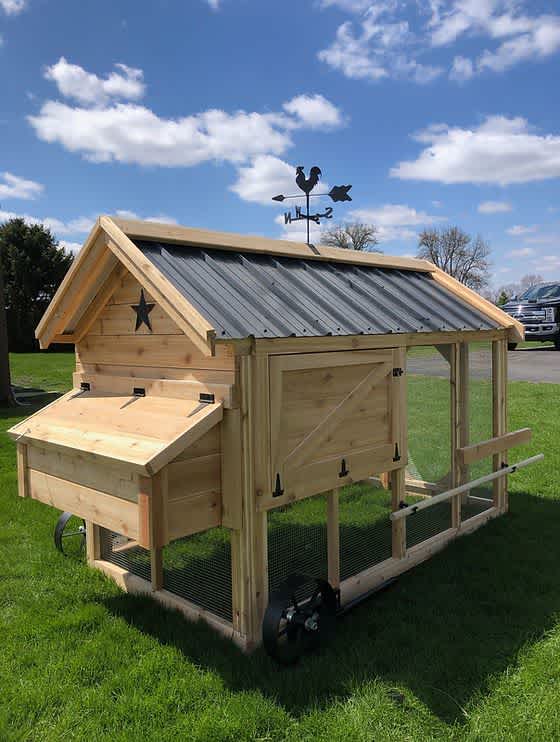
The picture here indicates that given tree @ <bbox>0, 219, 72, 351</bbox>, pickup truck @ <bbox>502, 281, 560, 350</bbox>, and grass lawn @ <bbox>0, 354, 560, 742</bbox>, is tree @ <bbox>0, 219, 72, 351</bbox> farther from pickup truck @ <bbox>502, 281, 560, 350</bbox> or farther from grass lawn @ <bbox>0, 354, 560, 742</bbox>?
grass lawn @ <bbox>0, 354, 560, 742</bbox>

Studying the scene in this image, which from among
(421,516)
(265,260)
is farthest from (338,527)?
(265,260)

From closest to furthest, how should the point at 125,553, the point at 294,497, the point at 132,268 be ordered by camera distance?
the point at 132,268 → the point at 294,497 → the point at 125,553

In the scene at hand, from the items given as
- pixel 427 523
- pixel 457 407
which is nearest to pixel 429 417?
pixel 457 407

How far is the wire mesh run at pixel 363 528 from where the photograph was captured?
14.3 ft

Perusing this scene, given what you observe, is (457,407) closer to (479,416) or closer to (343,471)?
(479,416)

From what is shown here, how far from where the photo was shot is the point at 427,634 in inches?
147

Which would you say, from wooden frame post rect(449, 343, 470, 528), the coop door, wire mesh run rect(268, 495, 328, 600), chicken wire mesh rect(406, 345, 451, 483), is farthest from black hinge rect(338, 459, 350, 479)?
wooden frame post rect(449, 343, 470, 528)

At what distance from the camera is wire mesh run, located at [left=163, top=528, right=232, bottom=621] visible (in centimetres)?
384

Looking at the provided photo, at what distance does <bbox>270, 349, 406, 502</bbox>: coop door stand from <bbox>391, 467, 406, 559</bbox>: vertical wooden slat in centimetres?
16

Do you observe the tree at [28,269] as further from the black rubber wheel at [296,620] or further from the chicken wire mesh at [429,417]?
the black rubber wheel at [296,620]

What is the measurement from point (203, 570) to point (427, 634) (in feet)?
4.89

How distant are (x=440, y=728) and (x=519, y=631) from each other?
114cm

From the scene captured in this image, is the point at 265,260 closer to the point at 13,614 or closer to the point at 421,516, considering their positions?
the point at 421,516

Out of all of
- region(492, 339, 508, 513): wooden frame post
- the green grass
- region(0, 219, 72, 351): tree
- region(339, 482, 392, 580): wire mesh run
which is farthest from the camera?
region(0, 219, 72, 351): tree
